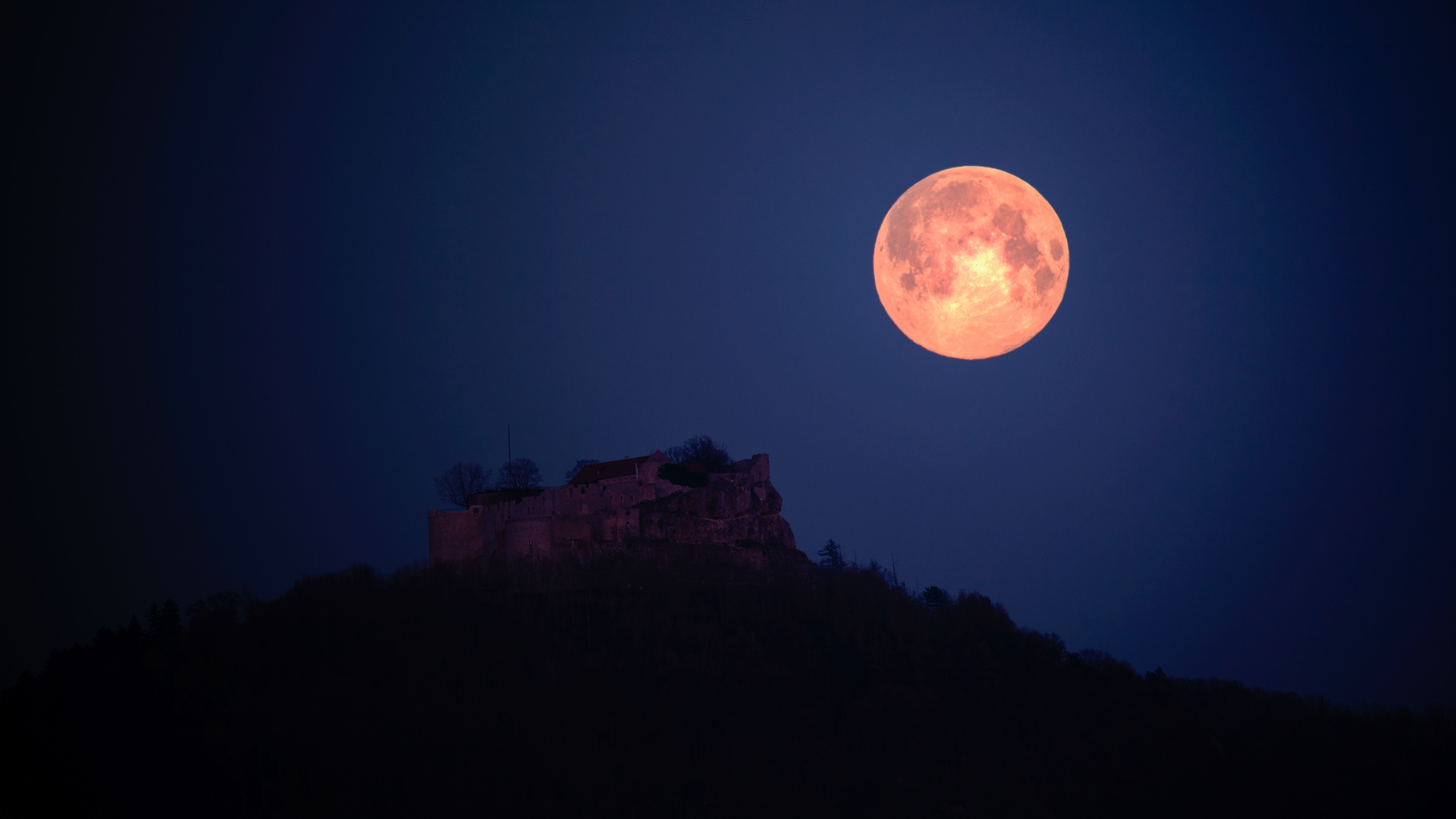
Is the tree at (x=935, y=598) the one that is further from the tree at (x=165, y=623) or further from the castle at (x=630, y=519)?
the tree at (x=165, y=623)

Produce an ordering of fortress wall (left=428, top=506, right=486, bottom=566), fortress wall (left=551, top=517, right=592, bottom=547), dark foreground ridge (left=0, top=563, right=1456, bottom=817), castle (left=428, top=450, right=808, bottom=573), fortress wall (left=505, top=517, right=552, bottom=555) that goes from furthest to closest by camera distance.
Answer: fortress wall (left=428, top=506, right=486, bottom=566)
castle (left=428, top=450, right=808, bottom=573)
fortress wall (left=551, top=517, right=592, bottom=547)
fortress wall (left=505, top=517, right=552, bottom=555)
dark foreground ridge (left=0, top=563, right=1456, bottom=817)

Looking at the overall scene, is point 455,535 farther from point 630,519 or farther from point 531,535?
point 630,519

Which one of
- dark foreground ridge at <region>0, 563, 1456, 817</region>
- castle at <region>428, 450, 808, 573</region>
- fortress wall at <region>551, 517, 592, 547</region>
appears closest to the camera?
dark foreground ridge at <region>0, 563, 1456, 817</region>

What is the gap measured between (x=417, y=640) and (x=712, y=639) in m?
14.8

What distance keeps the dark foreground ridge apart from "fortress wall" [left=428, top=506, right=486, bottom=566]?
99 cm

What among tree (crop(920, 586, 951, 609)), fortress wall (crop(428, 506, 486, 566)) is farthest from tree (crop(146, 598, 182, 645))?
tree (crop(920, 586, 951, 609))

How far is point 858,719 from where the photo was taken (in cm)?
4844

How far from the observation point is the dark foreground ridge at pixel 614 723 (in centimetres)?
4294

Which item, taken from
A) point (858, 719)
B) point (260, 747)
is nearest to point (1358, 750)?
point (858, 719)

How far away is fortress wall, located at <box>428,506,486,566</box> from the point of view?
4984 cm

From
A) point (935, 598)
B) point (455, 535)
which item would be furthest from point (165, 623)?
point (935, 598)

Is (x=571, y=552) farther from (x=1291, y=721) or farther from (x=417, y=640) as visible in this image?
(x=1291, y=721)

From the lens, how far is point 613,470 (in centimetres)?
5144

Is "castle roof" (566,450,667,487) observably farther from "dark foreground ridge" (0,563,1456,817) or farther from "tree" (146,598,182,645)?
"tree" (146,598,182,645)
